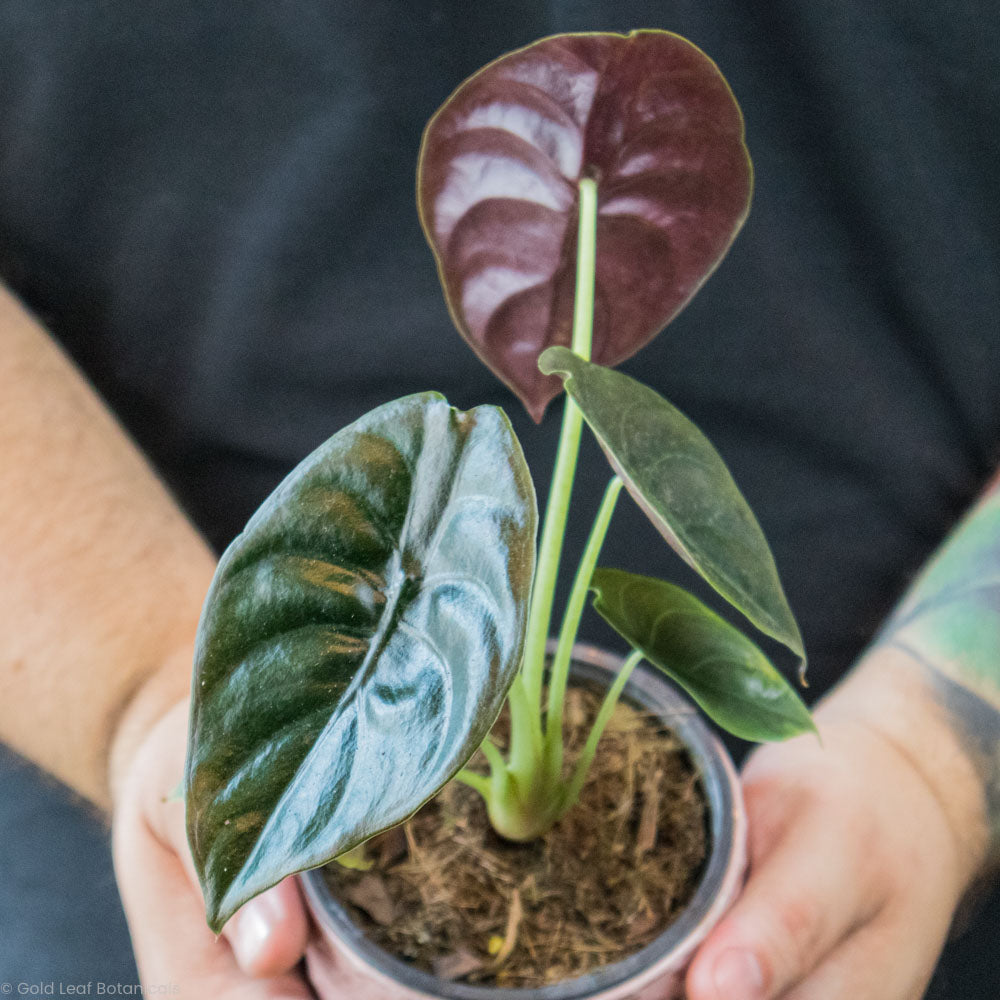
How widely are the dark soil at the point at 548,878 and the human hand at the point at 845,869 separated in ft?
0.18

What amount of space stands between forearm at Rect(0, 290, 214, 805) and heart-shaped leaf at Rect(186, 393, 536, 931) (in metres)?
0.45

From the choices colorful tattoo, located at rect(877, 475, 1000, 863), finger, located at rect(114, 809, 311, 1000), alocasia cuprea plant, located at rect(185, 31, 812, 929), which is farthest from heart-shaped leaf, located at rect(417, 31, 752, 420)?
colorful tattoo, located at rect(877, 475, 1000, 863)

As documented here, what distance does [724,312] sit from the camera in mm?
865

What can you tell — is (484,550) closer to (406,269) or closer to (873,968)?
(873,968)

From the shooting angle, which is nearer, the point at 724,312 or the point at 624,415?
the point at 624,415

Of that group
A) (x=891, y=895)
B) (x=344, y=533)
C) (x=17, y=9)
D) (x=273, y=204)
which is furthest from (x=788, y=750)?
(x=17, y=9)

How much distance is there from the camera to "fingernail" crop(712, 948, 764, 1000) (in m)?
0.44

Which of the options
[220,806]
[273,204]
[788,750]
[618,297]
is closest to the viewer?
[220,806]

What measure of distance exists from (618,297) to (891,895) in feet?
1.41

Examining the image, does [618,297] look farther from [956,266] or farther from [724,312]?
[956,266]

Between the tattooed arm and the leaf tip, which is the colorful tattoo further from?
the leaf tip

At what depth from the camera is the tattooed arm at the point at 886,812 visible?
49 centimetres

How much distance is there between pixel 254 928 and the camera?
479 millimetres

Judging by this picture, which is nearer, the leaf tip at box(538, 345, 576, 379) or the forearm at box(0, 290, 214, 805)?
the leaf tip at box(538, 345, 576, 379)
